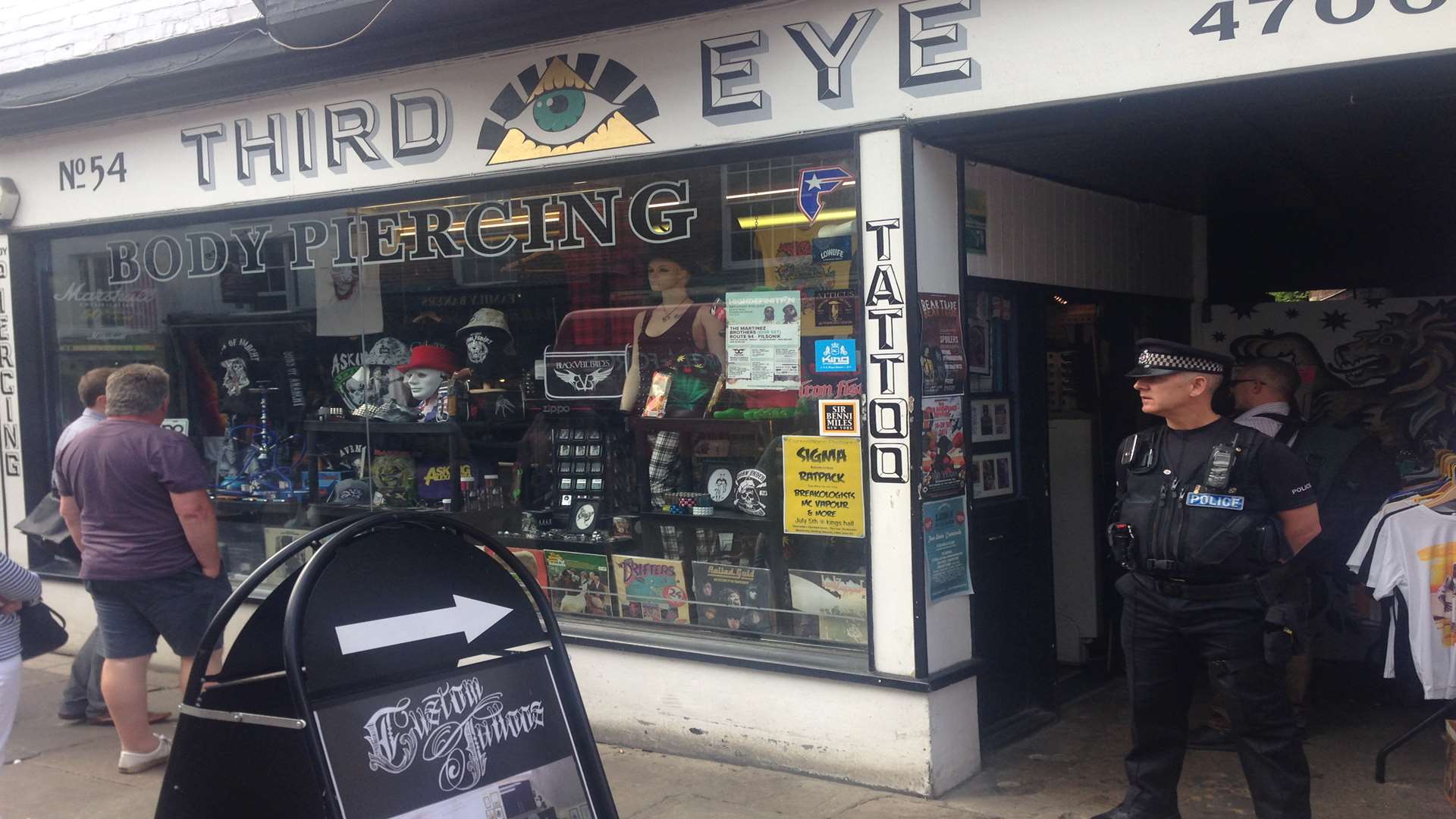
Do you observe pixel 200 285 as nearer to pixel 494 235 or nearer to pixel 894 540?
pixel 494 235

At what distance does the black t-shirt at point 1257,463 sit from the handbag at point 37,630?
4.44m

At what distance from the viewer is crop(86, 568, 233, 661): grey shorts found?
560 centimetres

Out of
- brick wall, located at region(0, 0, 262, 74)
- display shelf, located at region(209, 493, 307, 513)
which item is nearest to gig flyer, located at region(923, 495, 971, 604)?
display shelf, located at region(209, 493, 307, 513)

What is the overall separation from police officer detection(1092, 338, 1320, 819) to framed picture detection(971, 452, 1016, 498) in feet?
3.84

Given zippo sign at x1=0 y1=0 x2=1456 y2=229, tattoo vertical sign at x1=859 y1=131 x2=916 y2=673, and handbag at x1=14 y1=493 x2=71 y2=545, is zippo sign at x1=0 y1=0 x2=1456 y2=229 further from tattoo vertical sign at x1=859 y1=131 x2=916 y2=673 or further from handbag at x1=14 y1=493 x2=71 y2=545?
handbag at x1=14 y1=493 x2=71 y2=545

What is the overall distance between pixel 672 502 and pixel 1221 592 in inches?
111

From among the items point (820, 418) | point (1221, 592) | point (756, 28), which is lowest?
point (1221, 592)

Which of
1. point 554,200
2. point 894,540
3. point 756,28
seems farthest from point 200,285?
point 894,540

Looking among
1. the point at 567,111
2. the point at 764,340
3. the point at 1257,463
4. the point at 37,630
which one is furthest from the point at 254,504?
the point at 1257,463

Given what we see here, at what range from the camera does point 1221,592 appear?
4.22 m

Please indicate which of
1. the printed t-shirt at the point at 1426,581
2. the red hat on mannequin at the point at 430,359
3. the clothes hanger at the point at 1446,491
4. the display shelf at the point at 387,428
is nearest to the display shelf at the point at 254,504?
the display shelf at the point at 387,428

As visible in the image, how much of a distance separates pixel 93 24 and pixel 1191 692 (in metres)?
7.70

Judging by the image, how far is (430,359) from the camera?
7.15 meters

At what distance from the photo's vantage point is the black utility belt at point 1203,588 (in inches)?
166
